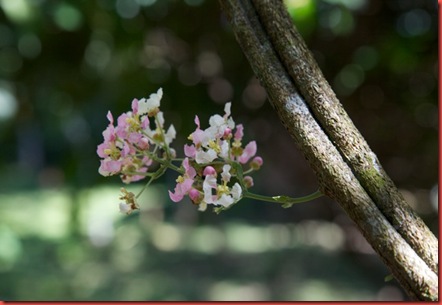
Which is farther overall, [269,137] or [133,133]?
[269,137]

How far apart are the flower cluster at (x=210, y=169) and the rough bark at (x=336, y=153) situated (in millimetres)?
68

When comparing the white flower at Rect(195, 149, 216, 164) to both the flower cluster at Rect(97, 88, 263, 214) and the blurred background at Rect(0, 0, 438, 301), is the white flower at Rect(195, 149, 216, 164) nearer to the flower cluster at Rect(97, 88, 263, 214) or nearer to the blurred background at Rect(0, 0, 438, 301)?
the flower cluster at Rect(97, 88, 263, 214)

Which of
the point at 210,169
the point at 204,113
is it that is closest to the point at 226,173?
the point at 210,169

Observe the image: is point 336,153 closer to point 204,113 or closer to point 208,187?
point 208,187

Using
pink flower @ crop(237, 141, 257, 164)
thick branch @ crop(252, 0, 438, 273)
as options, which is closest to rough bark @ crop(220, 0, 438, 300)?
thick branch @ crop(252, 0, 438, 273)

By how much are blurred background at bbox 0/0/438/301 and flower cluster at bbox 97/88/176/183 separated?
0.57 meters

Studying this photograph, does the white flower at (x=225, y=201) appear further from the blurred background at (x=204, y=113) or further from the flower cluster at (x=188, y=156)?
the blurred background at (x=204, y=113)

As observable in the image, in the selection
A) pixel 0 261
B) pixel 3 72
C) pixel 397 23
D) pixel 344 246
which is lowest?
pixel 0 261

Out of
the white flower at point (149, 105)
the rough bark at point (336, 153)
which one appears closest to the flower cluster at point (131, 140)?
the white flower at point (149, 105)

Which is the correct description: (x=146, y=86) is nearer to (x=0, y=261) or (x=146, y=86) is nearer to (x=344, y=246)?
(x=0, y=261)

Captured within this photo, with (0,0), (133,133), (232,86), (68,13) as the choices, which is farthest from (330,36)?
(133,133)

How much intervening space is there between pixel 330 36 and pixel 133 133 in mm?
1213

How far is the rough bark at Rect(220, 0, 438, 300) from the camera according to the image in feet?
1.09

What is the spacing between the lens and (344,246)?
92.8 inches
